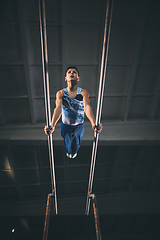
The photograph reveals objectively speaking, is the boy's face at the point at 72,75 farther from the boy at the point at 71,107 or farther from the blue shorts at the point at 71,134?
the blue shorts at the point at 71,134

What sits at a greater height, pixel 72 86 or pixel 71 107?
pixel 72 86

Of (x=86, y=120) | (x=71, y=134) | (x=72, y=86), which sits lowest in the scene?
(x=71, y=134)

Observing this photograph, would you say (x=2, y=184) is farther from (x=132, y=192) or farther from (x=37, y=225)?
(x=132, y=192)

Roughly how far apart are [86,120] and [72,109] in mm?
2940

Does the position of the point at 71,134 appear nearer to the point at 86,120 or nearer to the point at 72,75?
the point at 72,75

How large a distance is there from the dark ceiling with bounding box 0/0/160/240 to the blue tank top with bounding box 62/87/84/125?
2.29 metres

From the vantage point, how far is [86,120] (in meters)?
5.32

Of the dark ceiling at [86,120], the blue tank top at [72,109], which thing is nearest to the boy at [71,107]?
the blue tank top at [72,109]

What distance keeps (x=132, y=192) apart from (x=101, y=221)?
2.63 m

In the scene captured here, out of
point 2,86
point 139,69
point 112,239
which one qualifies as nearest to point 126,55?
point 139,69

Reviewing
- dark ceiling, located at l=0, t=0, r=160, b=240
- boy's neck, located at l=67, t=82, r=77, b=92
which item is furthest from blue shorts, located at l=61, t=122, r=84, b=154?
dark ceiling, located at l=0, t=0, r=160, b=240

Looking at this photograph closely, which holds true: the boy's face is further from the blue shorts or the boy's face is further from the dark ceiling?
the dark ceiling

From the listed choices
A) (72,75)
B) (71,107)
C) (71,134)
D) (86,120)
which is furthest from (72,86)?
(86,120)

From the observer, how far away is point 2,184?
6.09 meters
